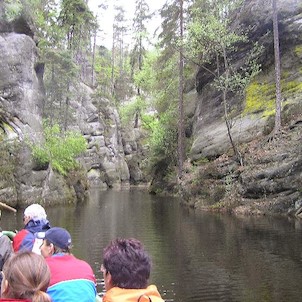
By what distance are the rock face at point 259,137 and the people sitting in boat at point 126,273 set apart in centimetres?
1735

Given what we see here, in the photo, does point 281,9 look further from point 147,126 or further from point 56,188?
point 147,126

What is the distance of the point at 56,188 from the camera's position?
29.7 m

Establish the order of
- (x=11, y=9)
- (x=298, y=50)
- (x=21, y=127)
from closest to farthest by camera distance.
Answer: (x=298, y=50) → (x=21, y=127) → (x=11, y=9)

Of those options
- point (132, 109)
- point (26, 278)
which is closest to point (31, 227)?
point (26, 278)

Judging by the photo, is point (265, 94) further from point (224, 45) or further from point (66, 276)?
point (66, 276)

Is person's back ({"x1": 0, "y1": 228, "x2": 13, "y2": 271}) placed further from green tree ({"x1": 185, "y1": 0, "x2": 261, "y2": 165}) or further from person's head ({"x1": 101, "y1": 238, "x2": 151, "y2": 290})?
green tree ({"x1": 185, "y1": 0, "x2": 261, "y2": 165})

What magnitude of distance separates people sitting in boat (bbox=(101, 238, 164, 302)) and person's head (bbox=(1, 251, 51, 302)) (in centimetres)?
52

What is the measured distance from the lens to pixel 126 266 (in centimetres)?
324

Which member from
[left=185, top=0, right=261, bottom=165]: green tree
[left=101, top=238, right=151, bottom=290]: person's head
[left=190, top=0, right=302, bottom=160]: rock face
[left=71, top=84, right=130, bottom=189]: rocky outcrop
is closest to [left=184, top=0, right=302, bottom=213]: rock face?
[left=190, top=0, right=302, bottom=160]: rock face

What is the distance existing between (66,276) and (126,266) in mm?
1006

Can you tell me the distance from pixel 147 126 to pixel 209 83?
30936 mm

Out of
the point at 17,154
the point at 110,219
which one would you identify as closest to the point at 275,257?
the point at 110,219

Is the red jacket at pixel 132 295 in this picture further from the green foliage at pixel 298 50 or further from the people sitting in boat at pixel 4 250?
the green foliage at pixel 298 50

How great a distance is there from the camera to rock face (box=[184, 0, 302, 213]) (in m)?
20.8
